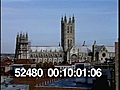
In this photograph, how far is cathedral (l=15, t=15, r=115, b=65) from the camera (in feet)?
211

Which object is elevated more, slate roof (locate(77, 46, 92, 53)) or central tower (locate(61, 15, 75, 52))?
central tower (locate(61, 15, 75, 52))

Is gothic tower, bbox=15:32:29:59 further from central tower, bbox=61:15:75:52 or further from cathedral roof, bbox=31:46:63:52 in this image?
central tower, bbox=61:15:75:52

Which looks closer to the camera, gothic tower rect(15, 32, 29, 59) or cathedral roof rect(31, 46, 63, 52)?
gothic tower rect(15, 32, 29, 59)

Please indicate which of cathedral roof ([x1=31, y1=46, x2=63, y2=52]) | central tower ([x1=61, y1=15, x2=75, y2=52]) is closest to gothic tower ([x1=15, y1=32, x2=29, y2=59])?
cathedral roof ([x1=31, y1=46, x2=63, y2=52])

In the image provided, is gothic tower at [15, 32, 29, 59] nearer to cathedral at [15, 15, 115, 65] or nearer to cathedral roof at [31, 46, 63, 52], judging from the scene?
cathedral at [15, 15, 115, 65]

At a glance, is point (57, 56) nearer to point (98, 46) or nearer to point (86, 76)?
point (98, 46)

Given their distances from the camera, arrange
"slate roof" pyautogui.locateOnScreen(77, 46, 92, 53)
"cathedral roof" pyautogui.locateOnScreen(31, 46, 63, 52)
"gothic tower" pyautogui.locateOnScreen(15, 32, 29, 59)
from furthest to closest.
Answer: "cathedral roof" pyautogui.locateOnScreen(31, 46, 63, 52), "slate roof" pyautogui.locateOnScreen(77, 46, 92, 53), "gothic tower" pyautogui.locateOnScreen(15, 32, 29, 59)

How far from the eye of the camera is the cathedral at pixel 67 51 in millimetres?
64188

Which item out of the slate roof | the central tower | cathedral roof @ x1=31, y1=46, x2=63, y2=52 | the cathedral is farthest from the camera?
the central tower

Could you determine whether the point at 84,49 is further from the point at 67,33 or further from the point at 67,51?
the point at 67,33

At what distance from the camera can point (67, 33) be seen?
72.0m

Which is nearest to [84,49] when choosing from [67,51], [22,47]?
[67,51]

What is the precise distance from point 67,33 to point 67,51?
6.21 metres

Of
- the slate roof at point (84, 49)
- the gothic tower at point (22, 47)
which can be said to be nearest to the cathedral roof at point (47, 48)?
the slate roof at point (84, 49)
